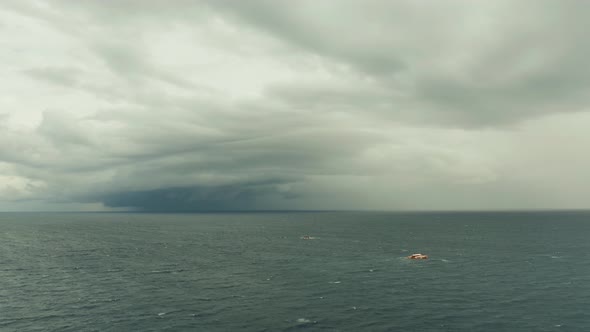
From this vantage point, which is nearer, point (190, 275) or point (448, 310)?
point (448, 310)

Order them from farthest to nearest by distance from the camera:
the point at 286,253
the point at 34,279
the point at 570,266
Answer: the point at 286,253 → the point at 570,266 → the point at 34,279

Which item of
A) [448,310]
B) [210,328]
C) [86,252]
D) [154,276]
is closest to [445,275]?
[448,310]

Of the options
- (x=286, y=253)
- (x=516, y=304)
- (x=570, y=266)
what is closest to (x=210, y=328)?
(x=516, y=304)

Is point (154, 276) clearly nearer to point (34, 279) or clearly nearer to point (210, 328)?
point (34, 279)

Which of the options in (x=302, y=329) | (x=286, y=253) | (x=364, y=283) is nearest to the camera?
(x=302, y=329)

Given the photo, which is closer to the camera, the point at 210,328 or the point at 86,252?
the point at 210,328

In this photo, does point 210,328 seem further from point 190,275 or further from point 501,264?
point 501,264

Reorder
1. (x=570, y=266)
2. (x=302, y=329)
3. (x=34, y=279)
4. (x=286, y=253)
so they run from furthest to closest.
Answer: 1. (x=286, y=253)
2. (x=570, y=266)
3. (x=34, y=279)
4. (x=302, y=329)

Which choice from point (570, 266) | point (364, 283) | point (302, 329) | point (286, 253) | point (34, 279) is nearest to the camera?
point (302, 329)
